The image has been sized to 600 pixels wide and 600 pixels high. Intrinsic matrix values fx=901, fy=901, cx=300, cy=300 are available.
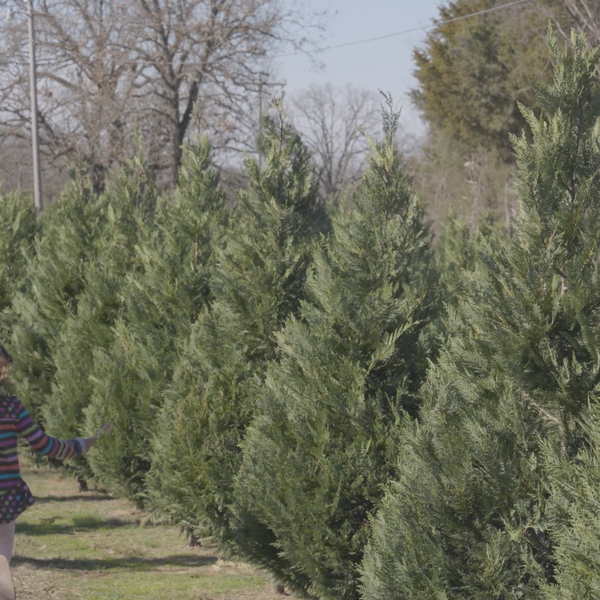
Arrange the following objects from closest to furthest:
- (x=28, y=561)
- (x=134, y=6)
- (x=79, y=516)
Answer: (x=28, y=561), (x=79, y=516), (x=134, y=6)

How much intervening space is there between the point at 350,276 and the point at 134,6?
85.0ft

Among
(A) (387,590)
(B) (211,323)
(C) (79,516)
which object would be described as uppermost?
(B) (211,323)

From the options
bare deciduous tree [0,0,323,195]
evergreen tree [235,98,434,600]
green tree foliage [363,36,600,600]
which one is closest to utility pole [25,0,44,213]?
bare deciduous tree [0,0,323,195]

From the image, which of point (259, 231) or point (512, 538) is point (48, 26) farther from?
point (512, 538)

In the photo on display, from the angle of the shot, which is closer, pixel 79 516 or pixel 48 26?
pixel 79 516

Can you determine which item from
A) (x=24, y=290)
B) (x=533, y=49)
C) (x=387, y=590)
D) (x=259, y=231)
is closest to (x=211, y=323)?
(x=259, y=231)

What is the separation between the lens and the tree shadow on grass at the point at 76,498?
1015 centimetres

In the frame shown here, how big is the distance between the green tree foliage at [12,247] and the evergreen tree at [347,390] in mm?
7373

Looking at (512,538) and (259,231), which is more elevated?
(259,231)

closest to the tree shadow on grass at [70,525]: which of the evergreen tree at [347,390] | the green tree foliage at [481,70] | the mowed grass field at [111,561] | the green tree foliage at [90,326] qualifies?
the mowed grass field at [111,561]

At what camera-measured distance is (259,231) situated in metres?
6.86

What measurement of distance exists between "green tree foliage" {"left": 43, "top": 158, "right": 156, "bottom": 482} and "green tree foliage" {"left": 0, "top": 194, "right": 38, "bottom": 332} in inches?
90.8

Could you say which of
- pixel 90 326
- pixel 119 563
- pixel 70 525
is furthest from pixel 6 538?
pixel 90 326

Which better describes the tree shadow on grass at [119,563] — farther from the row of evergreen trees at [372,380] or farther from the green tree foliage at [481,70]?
the green tree foliage at [481,70]
